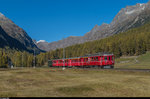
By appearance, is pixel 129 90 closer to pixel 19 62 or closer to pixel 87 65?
pixel 87 65

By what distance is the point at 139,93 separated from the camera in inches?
710

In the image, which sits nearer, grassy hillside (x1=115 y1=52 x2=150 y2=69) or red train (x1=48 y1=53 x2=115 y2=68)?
red train (x1=48 y1=53 x2=115 y2=68)

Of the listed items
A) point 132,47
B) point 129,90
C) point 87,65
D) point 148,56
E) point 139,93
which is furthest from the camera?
point 132,47

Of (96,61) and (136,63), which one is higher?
(96,61)

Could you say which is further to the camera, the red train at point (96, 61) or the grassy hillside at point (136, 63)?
the grassy hillside at point (136, 63)

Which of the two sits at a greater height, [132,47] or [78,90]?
[132,47]

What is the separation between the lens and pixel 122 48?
13312 centimetres

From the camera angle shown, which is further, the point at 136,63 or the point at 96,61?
the point at 136,63

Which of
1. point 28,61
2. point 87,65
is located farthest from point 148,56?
point 28,61

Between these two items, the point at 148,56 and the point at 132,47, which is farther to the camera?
the point at 132,47

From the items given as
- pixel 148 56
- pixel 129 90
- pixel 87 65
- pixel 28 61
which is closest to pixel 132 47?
pixel 148 56

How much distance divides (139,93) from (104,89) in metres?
3.80

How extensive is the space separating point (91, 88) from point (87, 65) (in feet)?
128

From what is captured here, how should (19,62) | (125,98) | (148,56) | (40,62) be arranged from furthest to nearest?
(40,62) < (19,62) < (148,56) < (125,98)
